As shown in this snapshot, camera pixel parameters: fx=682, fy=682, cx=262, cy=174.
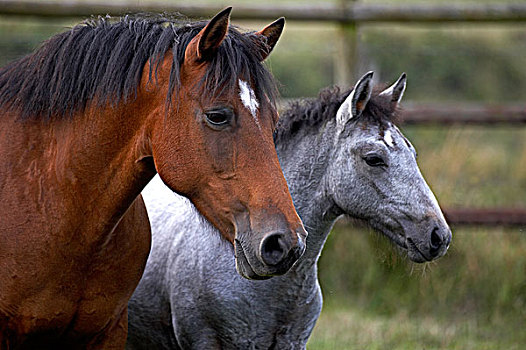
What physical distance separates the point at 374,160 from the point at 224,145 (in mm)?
1112

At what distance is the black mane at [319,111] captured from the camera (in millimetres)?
3355

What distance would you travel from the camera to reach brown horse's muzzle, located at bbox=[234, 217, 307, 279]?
7.26ft

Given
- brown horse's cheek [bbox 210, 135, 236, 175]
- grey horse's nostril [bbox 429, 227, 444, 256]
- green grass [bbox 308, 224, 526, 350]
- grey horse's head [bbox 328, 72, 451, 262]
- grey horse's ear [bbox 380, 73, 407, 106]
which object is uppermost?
brown horse's cheek [bbox 210, 135, 236, 175]

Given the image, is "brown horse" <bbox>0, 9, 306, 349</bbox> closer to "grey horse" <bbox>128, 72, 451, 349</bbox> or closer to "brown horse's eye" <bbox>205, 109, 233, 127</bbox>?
"brown horse's eye" <bbox>205, 109, 233, 127</bbox>

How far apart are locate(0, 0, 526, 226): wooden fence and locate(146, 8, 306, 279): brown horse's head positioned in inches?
138

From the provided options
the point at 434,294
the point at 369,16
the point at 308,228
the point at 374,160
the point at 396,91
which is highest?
the point at 396,91

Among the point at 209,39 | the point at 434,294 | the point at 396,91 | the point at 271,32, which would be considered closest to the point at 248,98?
the point at 209,39

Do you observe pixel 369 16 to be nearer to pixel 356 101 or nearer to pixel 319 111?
pixel 319 111

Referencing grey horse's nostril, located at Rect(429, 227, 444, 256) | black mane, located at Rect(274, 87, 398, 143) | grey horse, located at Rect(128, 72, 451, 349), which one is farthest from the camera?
black mane, located at Rect(274, 87, 398, 143)

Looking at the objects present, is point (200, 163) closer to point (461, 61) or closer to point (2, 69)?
point (2, 69)

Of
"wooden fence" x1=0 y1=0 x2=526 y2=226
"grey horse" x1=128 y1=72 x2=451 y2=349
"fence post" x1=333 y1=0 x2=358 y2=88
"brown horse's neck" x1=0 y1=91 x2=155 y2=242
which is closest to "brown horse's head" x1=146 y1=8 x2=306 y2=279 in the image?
"brown horse's neck" x1=0 y1=91 x2=155 y2=242

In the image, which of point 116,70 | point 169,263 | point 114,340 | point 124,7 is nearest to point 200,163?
point 116,70

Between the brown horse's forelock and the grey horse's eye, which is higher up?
the brown horse's forelock

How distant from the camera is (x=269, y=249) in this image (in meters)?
2.25
